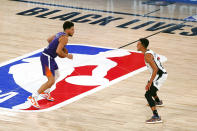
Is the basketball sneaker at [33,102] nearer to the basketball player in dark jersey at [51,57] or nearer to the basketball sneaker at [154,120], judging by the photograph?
the basketball player in dark jersey at [51,57]

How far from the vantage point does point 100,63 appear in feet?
34.0

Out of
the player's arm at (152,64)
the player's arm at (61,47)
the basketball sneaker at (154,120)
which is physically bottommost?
the basketball sneaker at (154,120)

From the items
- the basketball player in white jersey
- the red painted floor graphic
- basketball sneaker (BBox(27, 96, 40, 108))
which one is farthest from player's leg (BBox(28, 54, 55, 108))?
the basketball player in white jersey

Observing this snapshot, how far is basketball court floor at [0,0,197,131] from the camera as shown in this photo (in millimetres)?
7535

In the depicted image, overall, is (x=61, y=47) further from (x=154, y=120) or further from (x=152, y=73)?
(x=154, y=120)

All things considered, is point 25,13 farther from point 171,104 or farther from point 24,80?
point 171,104

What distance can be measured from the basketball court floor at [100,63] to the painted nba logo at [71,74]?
2 centimetres

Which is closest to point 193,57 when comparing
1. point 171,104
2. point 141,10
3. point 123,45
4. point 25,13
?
point 123,45

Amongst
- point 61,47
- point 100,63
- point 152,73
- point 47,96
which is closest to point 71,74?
point 100,63

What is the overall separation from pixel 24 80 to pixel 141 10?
719cm

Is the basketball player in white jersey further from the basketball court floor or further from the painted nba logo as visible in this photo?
the painted nba logo

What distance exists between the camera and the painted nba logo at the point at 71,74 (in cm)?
835

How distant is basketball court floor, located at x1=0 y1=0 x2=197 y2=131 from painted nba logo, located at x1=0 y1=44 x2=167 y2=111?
17mm

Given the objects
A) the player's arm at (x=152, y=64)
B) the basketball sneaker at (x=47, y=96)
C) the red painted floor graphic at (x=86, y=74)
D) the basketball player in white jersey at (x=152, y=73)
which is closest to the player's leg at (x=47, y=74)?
the red painted floor graphic at (x=86, y=74)
